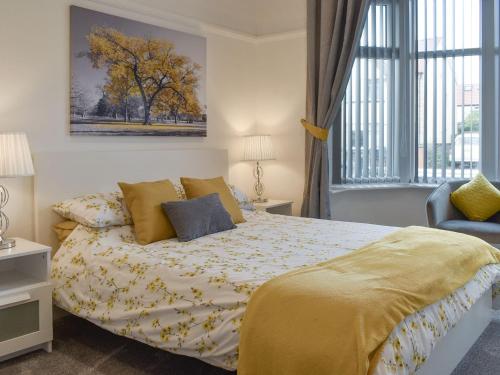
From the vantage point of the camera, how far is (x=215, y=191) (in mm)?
3613

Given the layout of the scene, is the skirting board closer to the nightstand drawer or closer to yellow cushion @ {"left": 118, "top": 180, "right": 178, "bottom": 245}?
yellow cushion @ {"left": 118, "top": 180, "right": 178, "bottom": 245}

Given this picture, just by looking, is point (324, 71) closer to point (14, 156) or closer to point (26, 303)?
point (14, 156)

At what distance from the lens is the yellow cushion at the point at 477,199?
164 inches

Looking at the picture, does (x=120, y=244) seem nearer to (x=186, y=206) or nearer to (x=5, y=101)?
(x=186, y=206)

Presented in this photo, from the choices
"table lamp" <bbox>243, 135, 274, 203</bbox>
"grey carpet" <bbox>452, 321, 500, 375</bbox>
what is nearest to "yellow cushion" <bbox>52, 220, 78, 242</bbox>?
"table lamp" <bbox>243, 135, 274, 203</bbox>

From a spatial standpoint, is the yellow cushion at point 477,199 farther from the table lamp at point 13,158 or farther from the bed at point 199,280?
the table lamp at point 13,158

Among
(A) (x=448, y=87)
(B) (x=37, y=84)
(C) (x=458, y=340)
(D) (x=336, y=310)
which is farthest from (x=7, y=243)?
(A) (x=448, y=87)

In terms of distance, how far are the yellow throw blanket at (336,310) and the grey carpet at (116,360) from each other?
602 millimetres

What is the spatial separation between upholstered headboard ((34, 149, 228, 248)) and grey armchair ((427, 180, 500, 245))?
190cm

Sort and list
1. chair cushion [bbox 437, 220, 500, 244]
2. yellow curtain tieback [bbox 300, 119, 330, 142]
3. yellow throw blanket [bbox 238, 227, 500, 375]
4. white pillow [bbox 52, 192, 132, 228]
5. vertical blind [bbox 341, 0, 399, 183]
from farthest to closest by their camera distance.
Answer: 1. vertical blind [bbox 341, 0, 399, 183]
2. yellow curtain tieback [bbox 300, 119, 330, 142]
3. chair cushion [bbox 437, 220, 500, 244]
4. white pillow [bbox 52, 192, 132, 228]
5. yellow throw blanket [bbox 238, 227, 500, 375]

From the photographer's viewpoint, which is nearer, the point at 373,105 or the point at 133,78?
the point at 133,78

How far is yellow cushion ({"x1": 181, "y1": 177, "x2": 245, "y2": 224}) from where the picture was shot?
3541 mm

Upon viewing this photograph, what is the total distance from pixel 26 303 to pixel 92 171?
1.05m

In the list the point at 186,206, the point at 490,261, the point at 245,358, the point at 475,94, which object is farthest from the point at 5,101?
the point at 475,94
